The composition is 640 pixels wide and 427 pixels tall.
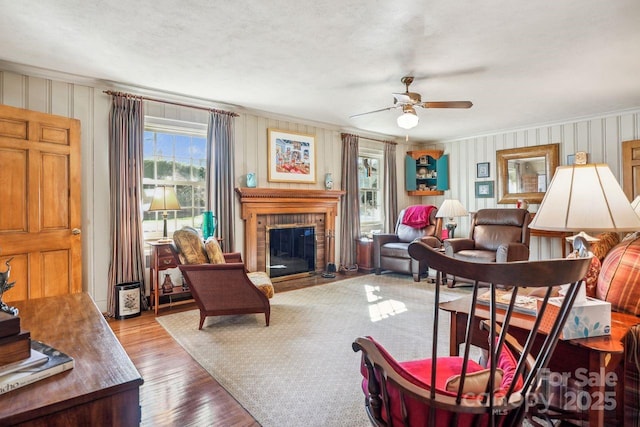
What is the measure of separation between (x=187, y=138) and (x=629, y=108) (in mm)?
5927

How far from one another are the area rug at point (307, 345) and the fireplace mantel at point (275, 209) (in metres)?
0.82

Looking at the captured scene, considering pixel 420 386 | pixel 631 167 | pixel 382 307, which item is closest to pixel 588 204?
pixel 420 386

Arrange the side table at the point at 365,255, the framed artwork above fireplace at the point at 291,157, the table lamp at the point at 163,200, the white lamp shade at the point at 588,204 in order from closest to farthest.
Result: the white lamp shade at the point at 588,204, the table lamp at the point at 163,200, the framed artwork above fireplace at the point at 291,157, the side table at the point at 365,255

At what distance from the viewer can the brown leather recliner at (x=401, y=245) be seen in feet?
16.9

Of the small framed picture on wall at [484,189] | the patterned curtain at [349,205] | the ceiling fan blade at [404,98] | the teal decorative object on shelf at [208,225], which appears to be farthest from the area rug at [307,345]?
the small framed picture on wall at [484,189]

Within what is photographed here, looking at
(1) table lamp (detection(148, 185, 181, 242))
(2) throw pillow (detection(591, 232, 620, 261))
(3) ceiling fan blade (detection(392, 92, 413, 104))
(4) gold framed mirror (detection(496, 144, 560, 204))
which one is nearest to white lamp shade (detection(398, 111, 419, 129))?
(3) ceiling fan blade (detection(392, 92, 413, 104))

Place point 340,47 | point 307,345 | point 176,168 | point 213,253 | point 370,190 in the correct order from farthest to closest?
point 370,190
point 176,168
point 213,253
point 340,47
point 307,345

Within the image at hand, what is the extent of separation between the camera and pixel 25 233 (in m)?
2.95

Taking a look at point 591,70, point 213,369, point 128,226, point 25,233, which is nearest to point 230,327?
point 213,369

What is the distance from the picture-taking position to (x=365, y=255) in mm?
5691

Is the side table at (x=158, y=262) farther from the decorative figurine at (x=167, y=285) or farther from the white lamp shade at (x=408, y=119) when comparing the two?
the white lamp shade at (x=408, y=119)

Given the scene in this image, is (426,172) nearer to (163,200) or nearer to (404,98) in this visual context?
(404,98)

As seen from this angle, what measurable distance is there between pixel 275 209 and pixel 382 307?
2101 mm

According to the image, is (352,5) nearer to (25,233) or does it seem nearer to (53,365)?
(53,365)
